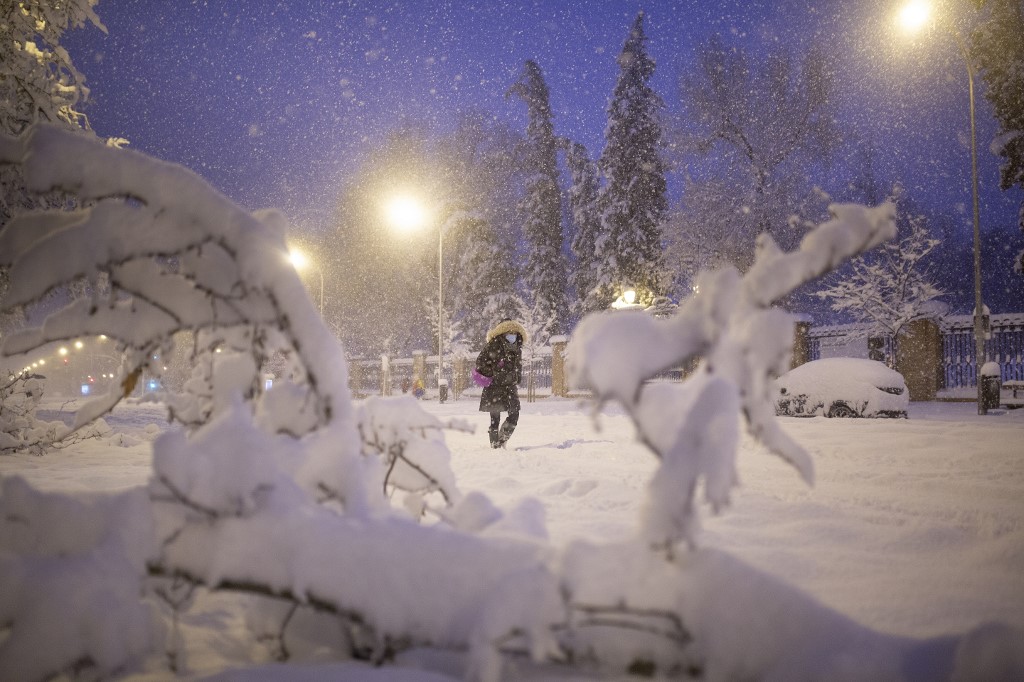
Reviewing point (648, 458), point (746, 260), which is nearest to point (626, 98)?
point (746, 260)

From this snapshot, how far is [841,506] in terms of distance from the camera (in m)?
3.53

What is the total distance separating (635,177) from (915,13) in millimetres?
14862

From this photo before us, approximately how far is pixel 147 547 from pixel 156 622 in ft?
1.46

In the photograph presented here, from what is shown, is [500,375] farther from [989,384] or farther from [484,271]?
[484,271]

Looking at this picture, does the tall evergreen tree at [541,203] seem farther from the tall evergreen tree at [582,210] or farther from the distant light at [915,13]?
the distant light at [915,13]

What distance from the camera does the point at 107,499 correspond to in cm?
137

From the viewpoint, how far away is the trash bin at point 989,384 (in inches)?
505

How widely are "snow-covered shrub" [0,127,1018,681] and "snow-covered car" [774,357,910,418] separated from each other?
39.8 ft

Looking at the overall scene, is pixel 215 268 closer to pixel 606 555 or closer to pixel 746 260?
pixel 606 555

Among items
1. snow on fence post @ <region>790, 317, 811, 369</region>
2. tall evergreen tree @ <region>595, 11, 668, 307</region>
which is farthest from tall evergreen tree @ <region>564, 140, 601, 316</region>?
snow on fence post @ <region>790, 317, 811, 369</region>

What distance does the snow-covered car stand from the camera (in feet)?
36.8

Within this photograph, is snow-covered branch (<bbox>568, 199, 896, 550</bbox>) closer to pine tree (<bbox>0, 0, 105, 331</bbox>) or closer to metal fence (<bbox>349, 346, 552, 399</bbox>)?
pine tree (<bbox>0, 0, 105, 331</bbox>)

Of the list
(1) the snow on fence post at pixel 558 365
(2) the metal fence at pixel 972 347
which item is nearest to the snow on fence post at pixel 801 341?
(2) the metal fence at pixel 972 347

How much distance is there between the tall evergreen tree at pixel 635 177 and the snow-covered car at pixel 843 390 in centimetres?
1416
